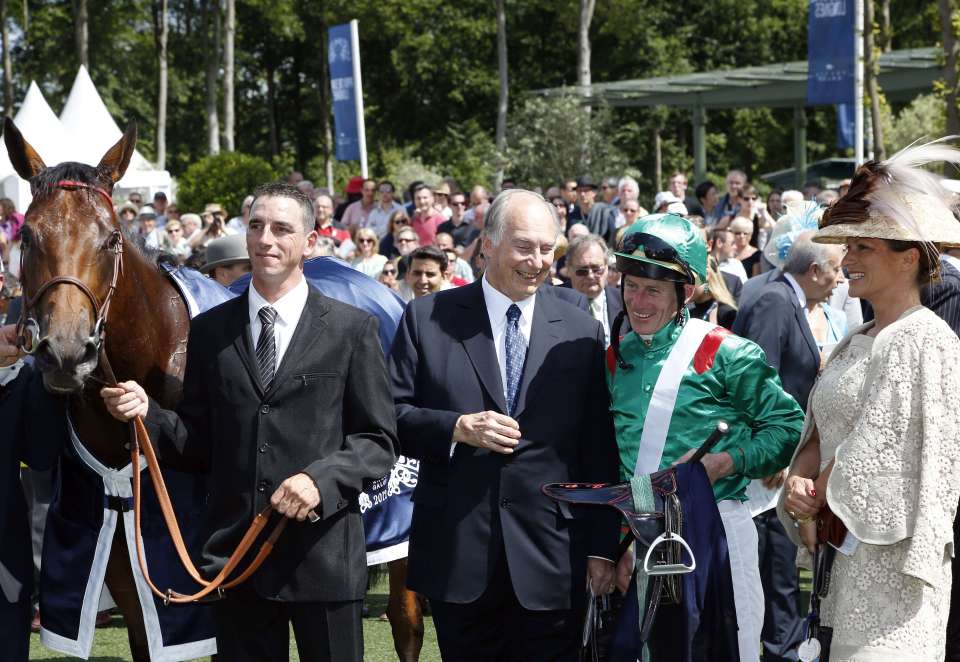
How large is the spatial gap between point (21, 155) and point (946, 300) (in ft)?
11.8

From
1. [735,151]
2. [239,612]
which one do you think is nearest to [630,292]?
[239,612]

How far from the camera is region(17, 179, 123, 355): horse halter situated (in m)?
3.98

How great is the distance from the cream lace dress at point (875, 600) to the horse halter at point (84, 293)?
2317mm

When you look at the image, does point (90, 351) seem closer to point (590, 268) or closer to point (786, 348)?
point (786, 348)

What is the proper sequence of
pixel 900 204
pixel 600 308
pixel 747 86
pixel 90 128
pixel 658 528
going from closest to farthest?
1. pixel 900 204
2. pixel 658 528
3. pixel 600 308
4. pixel 90 128
5. pixel 747 86

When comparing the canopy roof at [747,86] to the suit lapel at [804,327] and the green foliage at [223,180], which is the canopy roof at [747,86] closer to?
the green foliage at [223,180]

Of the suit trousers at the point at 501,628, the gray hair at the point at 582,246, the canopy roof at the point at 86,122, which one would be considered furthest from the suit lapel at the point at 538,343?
the canopy roof at the point at 86,122

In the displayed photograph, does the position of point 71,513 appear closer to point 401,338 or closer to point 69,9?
point 401,338

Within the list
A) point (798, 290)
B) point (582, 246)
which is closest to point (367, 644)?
point (582, 246)

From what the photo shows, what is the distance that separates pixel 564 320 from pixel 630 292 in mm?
255

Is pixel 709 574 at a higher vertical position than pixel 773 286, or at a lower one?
lower

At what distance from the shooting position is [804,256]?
6477 millimetres

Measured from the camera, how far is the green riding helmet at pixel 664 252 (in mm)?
4004

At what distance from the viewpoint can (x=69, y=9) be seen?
132 feet
